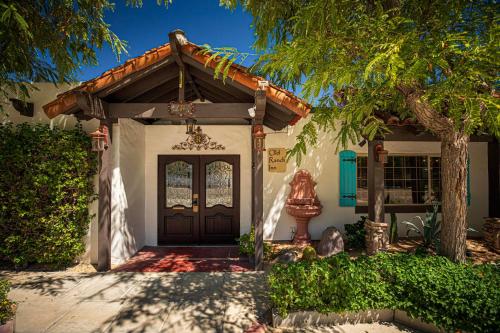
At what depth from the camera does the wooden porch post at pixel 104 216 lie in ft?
15.0

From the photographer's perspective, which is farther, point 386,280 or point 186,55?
point 186,55

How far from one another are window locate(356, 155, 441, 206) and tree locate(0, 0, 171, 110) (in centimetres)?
701

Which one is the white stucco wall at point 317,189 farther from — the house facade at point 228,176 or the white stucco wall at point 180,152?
the white stucco wall at point 180,152

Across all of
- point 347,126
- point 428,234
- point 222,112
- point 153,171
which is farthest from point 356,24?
point 153,171

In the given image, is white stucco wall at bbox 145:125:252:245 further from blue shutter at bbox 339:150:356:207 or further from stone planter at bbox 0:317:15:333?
stone planter at bbox 0:317:15:333

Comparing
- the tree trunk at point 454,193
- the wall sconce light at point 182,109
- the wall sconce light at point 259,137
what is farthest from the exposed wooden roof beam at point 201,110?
the tree trunk at point 454,193

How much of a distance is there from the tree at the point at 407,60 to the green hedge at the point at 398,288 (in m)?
0.82

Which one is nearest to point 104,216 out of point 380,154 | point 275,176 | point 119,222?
point 119,222

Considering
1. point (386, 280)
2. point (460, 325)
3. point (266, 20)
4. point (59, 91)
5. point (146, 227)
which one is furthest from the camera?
point (146, 227)

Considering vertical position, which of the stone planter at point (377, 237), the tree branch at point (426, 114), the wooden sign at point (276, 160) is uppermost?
the tree branch at point (426, 114)

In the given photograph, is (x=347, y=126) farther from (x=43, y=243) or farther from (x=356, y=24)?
(x=43, y=243)

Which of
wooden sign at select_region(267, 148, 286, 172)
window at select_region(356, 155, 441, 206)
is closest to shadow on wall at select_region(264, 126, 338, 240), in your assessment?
wooden sign at select_region(267, 148, 286, 172)

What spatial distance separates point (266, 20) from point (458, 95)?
265 centimetres

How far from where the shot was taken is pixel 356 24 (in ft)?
9.30
